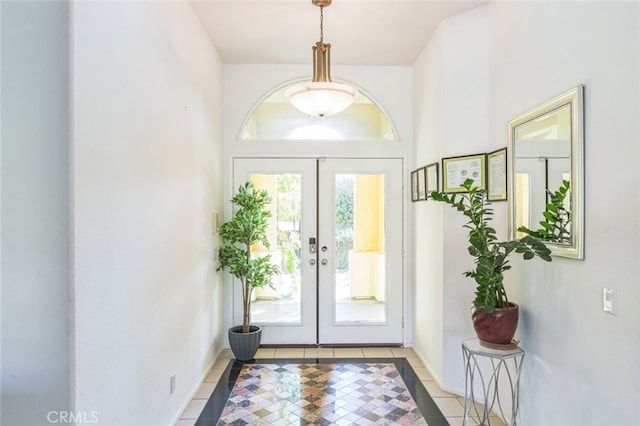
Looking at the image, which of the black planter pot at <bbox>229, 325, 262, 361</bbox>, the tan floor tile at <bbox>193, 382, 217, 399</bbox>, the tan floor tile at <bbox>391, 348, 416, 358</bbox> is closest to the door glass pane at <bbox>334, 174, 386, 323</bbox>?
the tan floor tile at <bbox>391, 348, 416, 358</bbox>

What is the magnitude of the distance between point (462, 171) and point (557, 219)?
1060 millimetres

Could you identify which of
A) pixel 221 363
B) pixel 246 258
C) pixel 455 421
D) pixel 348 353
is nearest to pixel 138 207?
pixel 246 258

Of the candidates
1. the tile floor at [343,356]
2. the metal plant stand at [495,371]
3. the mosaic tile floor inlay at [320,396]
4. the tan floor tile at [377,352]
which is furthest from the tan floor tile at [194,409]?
the metal plant stand at [495,371]

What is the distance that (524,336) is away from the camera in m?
2.39

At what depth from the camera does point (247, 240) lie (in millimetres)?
3615

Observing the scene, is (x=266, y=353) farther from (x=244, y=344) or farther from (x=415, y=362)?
Answer: (x=415, y=362)

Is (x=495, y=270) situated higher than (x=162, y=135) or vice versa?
(x=162, y=135)

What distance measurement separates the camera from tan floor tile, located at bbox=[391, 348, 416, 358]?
3824 mm

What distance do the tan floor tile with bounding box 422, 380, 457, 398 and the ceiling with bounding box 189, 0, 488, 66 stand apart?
2877mm

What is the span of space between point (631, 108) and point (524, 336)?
1416 mm

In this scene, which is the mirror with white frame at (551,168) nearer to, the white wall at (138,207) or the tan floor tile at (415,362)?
the tan floor tile at (415,362)

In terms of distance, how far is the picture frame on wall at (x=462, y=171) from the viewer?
9.41 feet

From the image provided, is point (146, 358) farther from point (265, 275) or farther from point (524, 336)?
point (524, 336)

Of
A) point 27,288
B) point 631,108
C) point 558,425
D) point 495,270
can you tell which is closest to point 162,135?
point 27,288
